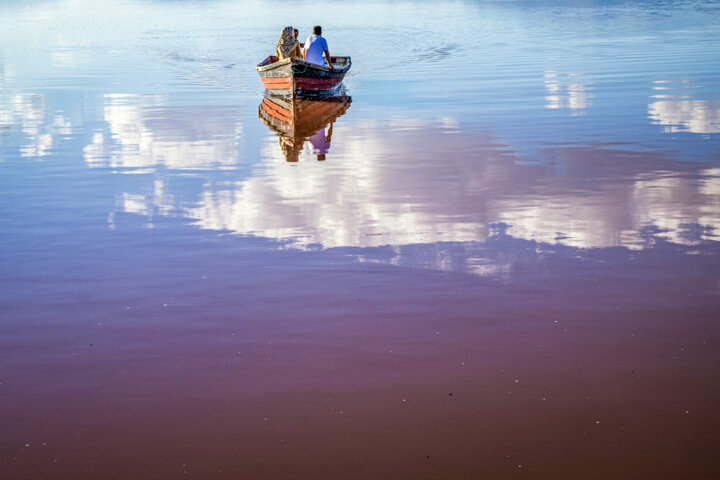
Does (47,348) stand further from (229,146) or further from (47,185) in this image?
(229,146)

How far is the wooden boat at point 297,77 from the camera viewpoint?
25.8 m

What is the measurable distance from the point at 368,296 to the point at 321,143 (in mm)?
9960

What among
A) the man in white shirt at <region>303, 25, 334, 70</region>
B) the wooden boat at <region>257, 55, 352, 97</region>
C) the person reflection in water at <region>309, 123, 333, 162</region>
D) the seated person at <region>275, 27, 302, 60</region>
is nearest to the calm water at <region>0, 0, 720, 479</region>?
the person reflection in water at <region>309, 123, 333, 162</region>

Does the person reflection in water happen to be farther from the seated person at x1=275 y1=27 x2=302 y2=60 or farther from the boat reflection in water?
the seated person at x1=275 y1=27 x2=302 y2=60

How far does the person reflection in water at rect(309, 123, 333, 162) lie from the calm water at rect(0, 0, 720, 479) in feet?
0.33

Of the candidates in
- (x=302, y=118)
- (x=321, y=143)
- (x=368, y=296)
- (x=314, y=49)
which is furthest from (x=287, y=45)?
(x=368, y=296)

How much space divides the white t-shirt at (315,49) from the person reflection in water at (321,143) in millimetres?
8627

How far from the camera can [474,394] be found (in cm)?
655

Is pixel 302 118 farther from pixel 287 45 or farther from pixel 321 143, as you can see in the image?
pixel 287 45

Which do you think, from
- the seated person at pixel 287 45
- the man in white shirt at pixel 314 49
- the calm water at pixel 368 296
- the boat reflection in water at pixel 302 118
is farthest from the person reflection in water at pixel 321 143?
the man in white shirt at pixel 314 49

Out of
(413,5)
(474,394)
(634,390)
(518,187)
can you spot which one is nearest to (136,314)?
(474,394)

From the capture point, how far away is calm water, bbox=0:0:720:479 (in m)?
5.99

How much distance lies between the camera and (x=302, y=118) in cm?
2306

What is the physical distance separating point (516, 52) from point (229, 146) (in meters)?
24.7
